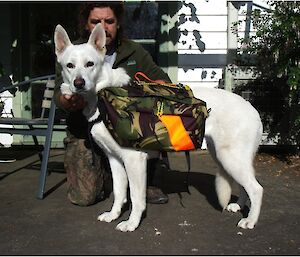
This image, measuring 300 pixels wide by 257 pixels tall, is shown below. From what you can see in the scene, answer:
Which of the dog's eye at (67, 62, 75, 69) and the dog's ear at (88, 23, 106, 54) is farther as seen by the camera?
the dog's ear at (88, 23, 106, 54)

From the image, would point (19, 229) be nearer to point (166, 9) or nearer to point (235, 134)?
point (235, 134)

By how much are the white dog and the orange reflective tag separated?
0.23 metres

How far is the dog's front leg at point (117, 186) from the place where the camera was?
10.2 ft

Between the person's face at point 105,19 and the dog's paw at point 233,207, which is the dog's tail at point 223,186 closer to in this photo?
the dog's paw at point 233,207

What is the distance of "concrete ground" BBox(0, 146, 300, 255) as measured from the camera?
8.49ft

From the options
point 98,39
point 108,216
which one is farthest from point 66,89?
point 108,216

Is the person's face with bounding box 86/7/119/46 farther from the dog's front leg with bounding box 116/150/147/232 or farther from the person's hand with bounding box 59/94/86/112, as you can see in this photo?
the dog's front leg with bounding box 116/150/147/232

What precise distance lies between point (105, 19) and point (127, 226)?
5.59 ft

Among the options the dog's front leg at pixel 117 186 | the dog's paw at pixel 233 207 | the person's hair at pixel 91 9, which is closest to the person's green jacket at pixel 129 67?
A: the person's hair at pixel 91 9

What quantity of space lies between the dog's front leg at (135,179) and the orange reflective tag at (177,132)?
24 centimetres

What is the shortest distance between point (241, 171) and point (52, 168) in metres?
2.63

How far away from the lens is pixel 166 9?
18.6 ft

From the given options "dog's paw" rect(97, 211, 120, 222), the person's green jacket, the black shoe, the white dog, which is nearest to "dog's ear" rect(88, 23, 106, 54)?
the white dog

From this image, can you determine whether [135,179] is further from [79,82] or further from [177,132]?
[79,82]
